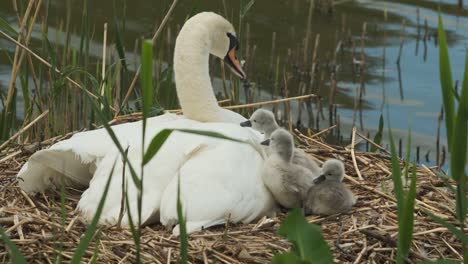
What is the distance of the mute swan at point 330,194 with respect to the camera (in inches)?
168

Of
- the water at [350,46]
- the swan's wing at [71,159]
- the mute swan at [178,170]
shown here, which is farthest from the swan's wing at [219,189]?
the water at [350,46]

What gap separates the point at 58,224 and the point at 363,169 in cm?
154

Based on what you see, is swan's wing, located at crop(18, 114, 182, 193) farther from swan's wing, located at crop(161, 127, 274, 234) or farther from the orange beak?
the orange beak

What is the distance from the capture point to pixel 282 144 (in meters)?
4.35

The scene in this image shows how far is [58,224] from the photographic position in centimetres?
409

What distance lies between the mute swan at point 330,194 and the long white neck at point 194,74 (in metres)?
0.69

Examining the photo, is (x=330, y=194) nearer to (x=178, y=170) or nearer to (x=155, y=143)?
(x=178, y=170)

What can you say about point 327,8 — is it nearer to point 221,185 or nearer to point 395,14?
point 395,14

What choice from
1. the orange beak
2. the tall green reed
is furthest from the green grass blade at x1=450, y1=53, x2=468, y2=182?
the orange beak

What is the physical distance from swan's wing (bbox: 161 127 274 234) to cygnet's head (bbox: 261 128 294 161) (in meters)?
0.13

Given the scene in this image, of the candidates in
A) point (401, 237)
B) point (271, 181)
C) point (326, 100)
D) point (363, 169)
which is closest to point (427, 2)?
point (326, 100)

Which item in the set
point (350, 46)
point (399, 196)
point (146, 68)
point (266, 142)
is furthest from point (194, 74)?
point (350, 46)

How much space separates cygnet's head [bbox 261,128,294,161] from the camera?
434 centimetres

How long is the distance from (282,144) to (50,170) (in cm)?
98
